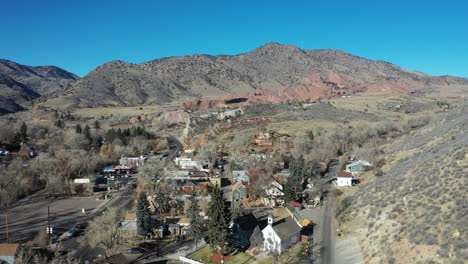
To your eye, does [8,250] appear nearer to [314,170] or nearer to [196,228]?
[196,228]

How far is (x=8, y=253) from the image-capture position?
32.3 m

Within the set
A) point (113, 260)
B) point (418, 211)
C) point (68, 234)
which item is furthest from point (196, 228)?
point (418, 211)

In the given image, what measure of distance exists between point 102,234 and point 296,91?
126627mm

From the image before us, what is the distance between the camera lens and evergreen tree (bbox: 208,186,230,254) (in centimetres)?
3278

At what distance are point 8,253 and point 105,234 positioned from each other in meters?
7.48

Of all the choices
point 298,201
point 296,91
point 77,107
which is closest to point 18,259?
point 298,201

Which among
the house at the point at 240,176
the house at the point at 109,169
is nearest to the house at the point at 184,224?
the house at the point at 240,176

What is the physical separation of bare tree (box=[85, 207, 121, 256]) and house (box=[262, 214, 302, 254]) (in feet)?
43.1

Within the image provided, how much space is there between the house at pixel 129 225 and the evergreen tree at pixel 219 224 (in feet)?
32.1

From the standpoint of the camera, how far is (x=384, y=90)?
16150 centimetres

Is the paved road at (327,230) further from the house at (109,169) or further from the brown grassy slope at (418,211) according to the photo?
the house at (109,169)

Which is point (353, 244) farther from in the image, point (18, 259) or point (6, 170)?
point (6, 170)

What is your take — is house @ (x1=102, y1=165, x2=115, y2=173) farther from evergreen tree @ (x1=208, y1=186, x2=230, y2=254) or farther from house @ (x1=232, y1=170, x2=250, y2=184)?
evergreen tree @ (x1=208, y1=186, x2=230, y2=254)

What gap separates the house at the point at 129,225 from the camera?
3950cm
